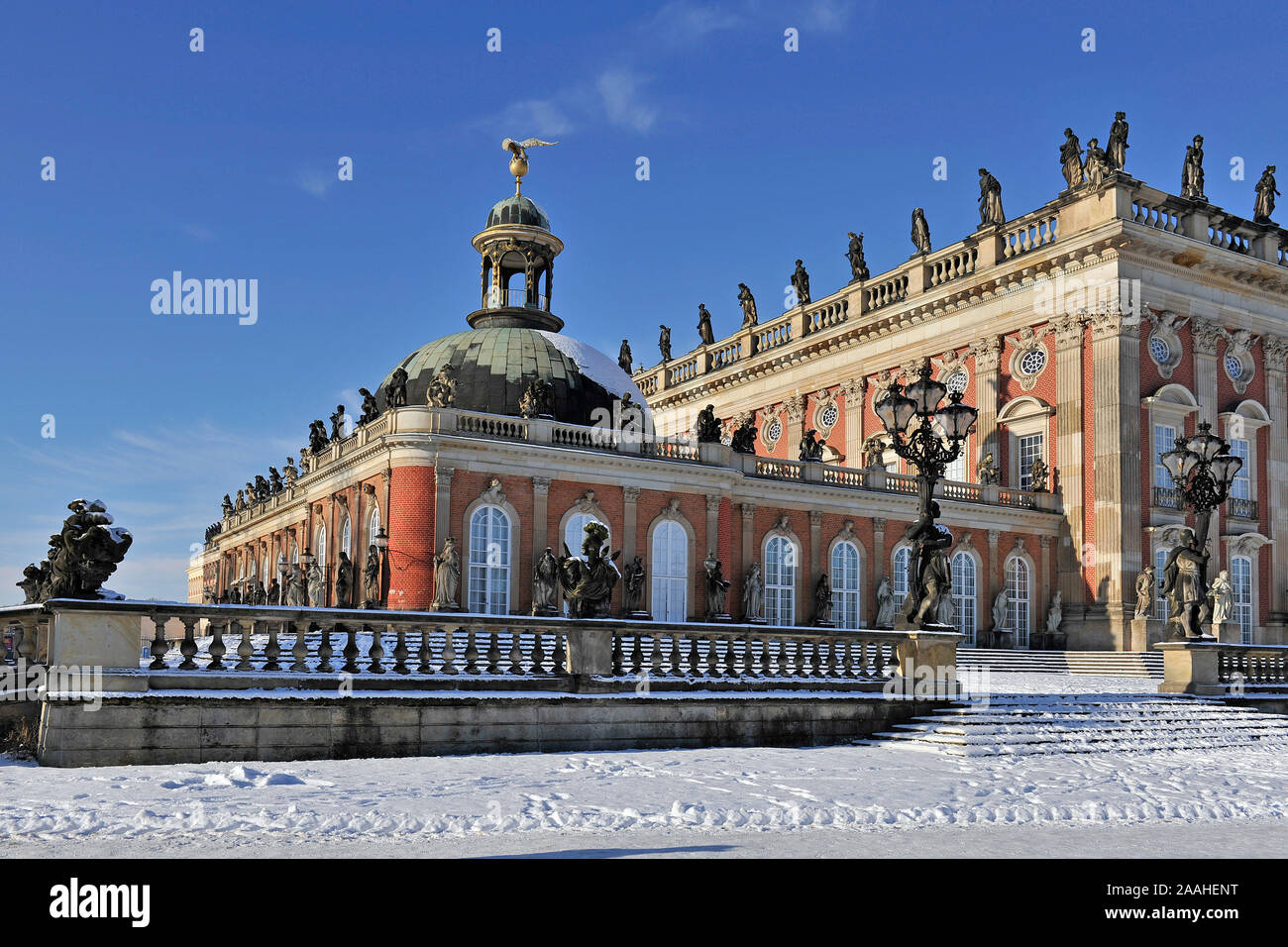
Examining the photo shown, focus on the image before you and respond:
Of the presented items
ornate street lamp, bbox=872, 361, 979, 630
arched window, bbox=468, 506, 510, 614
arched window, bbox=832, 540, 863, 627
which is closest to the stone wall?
ornate street lamp, bbox=872, 361, 979, 630

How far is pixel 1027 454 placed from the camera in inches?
1655

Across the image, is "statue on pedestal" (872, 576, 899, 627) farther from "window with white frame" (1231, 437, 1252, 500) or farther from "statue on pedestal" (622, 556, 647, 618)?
"window with white frame" (1231, 437, 1252, 500)

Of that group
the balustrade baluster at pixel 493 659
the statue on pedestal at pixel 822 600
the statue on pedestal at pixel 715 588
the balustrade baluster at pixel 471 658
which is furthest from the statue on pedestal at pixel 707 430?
the balustrade baluster at pixel 471 658

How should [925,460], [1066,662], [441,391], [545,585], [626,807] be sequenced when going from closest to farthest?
[626,807]
[925,460]
[545,585]
[441,391]
[1066,662]

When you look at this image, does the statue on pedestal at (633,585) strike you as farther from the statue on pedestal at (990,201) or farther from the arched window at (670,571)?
the statue on pedestal at (990,201)

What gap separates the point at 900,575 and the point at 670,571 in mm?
9121

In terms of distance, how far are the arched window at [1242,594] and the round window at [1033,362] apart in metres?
9.26

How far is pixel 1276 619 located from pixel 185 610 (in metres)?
38.8

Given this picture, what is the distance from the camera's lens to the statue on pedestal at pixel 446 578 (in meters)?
29.7

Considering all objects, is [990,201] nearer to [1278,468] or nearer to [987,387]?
[987,387]

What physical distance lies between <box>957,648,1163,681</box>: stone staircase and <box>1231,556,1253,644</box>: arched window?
6.01m

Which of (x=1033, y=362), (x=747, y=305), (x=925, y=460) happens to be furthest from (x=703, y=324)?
(x=925, y=460)

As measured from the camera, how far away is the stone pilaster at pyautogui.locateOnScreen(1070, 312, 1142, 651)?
38.1m

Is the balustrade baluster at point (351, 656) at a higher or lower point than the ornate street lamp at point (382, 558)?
lower
